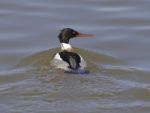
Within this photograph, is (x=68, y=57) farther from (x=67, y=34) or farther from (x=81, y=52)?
(x=67, y=34)

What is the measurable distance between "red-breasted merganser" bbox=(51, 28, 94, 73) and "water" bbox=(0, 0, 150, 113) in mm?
238

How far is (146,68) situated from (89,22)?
11.7ft

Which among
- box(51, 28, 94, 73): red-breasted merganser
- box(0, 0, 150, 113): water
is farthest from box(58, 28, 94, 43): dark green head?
box(0, 0, 150, 113): water

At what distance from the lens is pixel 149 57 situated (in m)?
15.7

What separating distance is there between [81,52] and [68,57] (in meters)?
1.02

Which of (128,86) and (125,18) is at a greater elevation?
(125,18)

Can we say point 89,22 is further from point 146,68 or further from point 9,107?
point 9,107

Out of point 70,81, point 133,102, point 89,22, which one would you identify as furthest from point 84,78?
point 89,22

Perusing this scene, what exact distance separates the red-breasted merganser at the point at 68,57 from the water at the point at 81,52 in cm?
24

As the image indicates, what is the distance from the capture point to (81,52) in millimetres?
16062

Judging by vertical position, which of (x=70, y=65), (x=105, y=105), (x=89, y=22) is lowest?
(x=105, y=105)

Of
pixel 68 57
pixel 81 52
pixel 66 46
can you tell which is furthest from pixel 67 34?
pixel 68 57

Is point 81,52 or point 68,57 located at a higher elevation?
point 81,52

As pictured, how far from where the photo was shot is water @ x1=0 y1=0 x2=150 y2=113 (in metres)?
12.5
